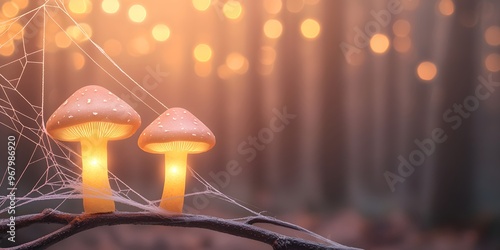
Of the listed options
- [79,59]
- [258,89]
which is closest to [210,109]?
[258,89]

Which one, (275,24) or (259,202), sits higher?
(275,24)

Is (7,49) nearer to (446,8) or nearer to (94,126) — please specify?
(94,126)

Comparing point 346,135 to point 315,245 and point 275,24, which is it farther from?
point 315,245

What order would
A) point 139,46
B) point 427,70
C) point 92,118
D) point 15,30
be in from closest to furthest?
1. point 92,118
2. point 15,30
3. point 139,46
4. point 427,70

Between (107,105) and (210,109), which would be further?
(210,109)

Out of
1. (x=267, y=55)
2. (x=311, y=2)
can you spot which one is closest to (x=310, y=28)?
(x=311, y=2)

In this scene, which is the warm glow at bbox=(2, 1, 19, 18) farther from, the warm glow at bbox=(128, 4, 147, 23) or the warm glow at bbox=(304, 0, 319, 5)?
the warm glow at bbox=(304, 0, 319, 5)

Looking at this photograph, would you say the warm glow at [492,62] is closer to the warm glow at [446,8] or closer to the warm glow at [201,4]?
the warm glow at [446,8]
